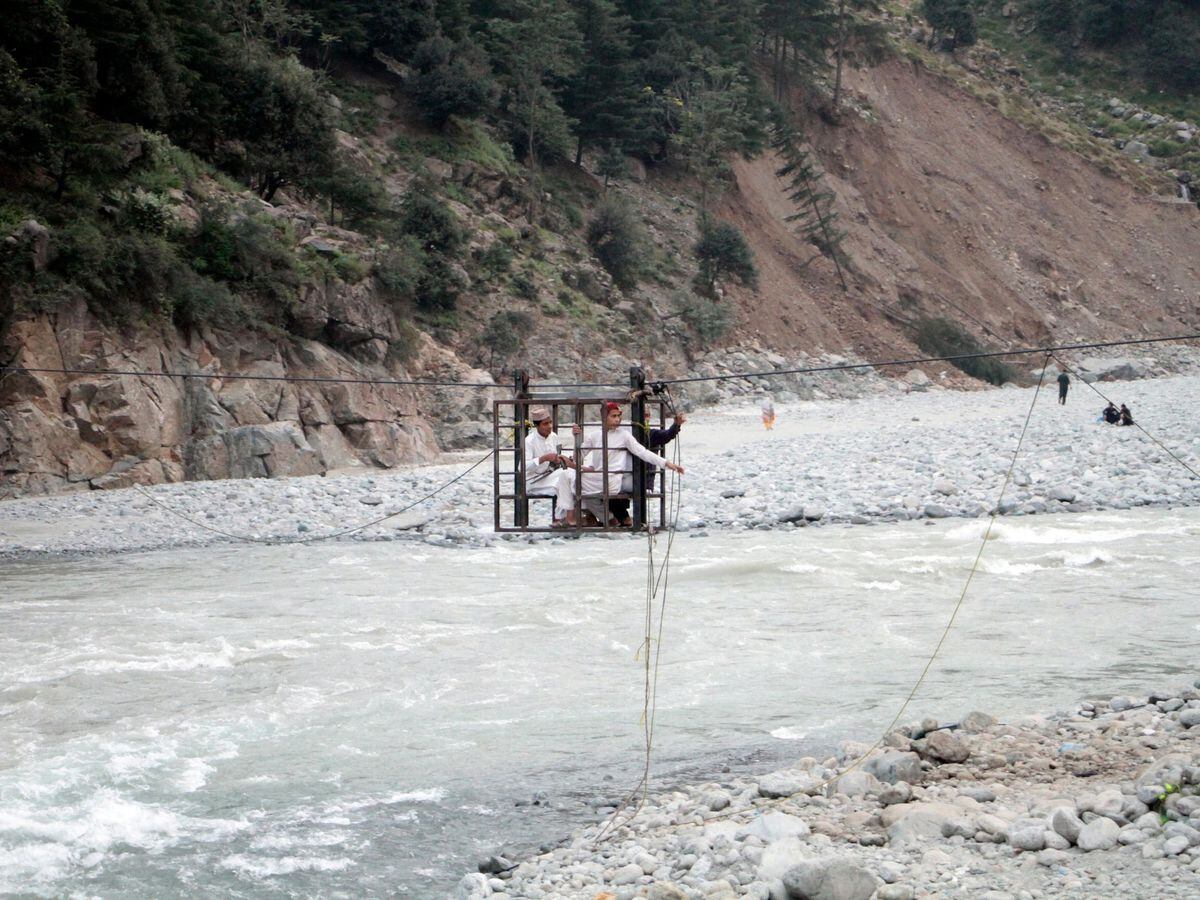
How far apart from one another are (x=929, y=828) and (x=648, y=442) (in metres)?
3.90

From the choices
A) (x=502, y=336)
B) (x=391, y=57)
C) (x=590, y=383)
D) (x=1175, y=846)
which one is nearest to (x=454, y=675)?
(x=590, y=383)

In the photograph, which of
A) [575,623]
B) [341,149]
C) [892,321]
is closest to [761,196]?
[892,321]

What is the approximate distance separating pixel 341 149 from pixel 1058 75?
49.1 meters

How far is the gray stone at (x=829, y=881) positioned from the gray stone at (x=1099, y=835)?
49.8 inches

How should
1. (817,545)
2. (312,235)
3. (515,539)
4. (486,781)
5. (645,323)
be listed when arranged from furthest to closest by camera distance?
(645,323) < (312,235) < (515,539) < (817,545) < (486,781)

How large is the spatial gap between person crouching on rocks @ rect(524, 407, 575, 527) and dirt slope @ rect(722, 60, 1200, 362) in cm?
3444

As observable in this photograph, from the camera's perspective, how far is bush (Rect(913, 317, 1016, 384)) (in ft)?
156

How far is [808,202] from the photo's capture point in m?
48.8

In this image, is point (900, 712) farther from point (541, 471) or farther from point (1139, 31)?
point (1139, 31)

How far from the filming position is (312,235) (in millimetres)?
30062

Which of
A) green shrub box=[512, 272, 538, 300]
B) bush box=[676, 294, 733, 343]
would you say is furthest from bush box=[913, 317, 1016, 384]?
green shrub box=[512, 272, 538, 300]

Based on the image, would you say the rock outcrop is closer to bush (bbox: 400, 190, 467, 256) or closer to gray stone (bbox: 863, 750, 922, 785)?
bush (bbox: 400, 190, 467, 256)

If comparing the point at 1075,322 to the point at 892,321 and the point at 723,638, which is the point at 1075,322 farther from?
the point at 723,638

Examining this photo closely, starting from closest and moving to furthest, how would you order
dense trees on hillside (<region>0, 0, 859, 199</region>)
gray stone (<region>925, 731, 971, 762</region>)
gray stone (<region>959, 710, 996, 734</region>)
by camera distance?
gray stone (<region>925, 731, 971, 762</region>)
gray stone (<region>959, 710, 996, 734</region>)
dense trees on hillside (<region>0, 0, 859, 199</region>)
